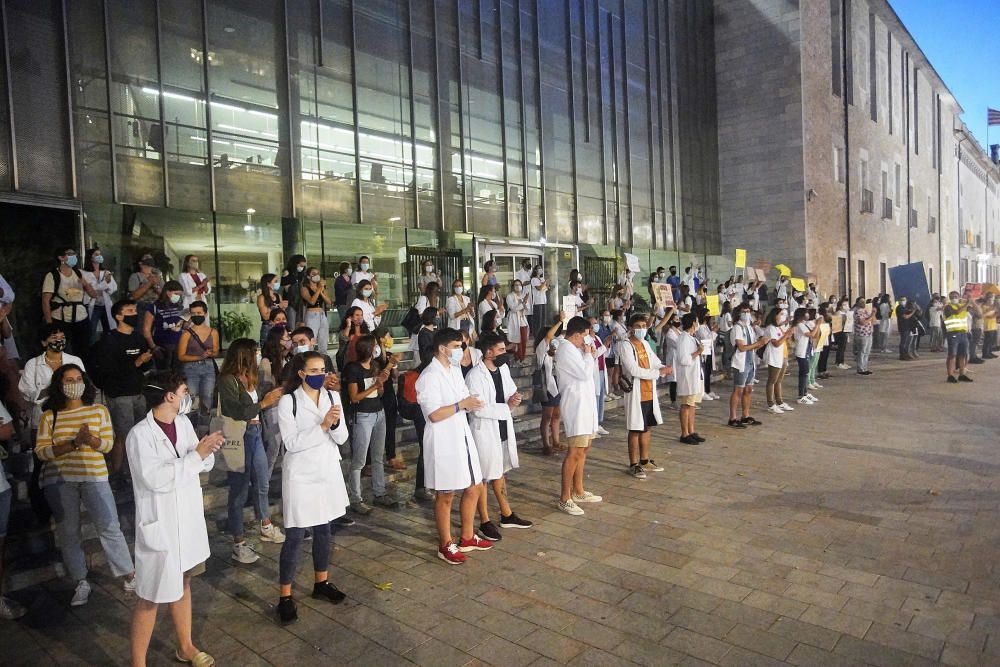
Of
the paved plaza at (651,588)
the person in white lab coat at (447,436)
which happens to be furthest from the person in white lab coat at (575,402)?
the person in white lab coat at (447,436)

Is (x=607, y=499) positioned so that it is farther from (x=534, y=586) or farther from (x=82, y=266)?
(x=82, y=266)

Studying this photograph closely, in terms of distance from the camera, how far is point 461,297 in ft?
40.0

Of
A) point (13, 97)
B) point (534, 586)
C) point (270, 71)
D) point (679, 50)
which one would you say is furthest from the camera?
point (679, 50)

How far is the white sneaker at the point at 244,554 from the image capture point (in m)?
5.53

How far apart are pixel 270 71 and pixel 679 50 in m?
17.3

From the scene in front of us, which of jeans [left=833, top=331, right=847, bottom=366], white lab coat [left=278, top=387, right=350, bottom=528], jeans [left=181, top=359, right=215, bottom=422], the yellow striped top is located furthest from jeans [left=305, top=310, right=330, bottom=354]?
jeans [left=833, top=331, right=847, bottom=366]

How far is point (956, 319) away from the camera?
47.0 ft

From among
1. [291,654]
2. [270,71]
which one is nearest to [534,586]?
[291,654]

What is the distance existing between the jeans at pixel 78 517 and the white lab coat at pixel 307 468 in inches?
58.6

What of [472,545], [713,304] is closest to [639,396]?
[472,545]

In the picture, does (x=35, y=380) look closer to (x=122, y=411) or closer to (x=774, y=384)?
(x=122, y=411)

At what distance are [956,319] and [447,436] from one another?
13.9 meters

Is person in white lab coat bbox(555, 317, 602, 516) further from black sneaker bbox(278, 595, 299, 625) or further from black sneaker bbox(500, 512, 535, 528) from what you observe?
black sneaker bbox(278, 595, 299, 625)

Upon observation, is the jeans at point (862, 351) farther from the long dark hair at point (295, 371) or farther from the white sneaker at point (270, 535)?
the long dark hair at point (295, 371)
